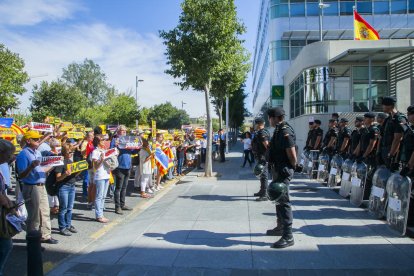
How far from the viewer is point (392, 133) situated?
6.95 metres

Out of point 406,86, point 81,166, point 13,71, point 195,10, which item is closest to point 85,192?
point 81,166

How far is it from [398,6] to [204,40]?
93.5ft

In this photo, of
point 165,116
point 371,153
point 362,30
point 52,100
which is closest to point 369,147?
point 371,153

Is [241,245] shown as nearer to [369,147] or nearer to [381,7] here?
[369,147]

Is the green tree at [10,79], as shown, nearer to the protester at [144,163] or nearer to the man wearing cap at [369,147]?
the protester at [144,163]

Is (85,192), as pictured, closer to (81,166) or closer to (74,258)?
(81,166)

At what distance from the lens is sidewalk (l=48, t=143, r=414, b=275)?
487 cm

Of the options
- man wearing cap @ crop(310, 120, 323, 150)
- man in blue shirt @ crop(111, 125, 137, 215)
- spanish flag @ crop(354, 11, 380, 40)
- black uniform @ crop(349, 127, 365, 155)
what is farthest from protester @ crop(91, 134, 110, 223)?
spanish flag @ crop(354, 11, 380, 40)

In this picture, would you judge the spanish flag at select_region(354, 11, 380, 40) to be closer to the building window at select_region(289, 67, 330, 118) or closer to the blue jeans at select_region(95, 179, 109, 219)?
Answer: the building window at select_region(289, 67, 330, 118)

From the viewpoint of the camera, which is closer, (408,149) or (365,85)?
(408,149)

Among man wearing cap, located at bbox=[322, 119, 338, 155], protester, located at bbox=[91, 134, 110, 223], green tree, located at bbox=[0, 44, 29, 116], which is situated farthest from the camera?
green tree, located at bbox=[0, 44, 29, 116]

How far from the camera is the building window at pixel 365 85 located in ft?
50.0

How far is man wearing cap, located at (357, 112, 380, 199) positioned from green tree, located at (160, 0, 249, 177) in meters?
6.26

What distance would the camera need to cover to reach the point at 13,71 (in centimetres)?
2186
